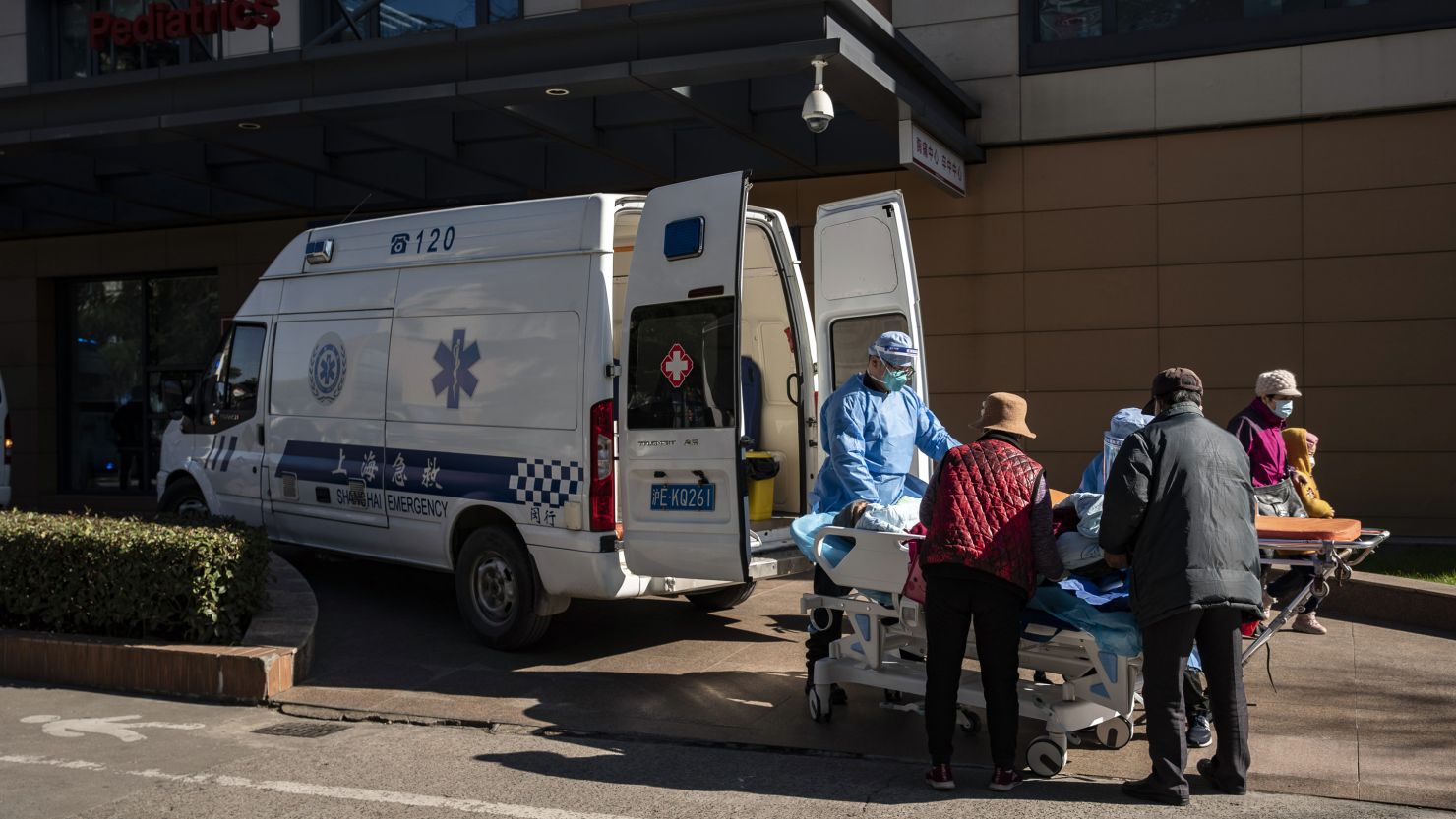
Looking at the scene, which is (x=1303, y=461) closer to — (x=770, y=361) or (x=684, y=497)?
(x=770, y=361)

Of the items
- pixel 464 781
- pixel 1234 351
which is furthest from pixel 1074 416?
pixel 464 781

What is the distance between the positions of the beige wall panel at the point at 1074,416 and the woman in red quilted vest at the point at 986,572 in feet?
22.8

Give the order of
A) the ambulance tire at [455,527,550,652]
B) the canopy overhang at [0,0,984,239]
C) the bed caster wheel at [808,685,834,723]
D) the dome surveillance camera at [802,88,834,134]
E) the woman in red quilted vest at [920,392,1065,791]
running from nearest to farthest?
the woman in red quilted vest at [920,392,1065,791] < the bed caster wheel at [808,685,834,723] < the ambulance tire at [455,527,550,652] < the dome surveillance camera at [802,88,834,134] < the canopy overhang at [0,0,984,239]

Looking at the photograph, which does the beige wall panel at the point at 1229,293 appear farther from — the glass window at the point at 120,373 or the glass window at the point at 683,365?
the glass window at the point at 120,373

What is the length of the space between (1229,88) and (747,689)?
25.1 feet

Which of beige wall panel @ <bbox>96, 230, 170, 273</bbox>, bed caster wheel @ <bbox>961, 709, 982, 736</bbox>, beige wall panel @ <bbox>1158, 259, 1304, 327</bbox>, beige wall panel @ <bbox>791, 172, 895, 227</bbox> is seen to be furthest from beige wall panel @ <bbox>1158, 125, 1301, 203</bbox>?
beige wall panel @ <bbox>96, 230, 170, 273</bbox>

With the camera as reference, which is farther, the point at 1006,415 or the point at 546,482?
the point at 546,482

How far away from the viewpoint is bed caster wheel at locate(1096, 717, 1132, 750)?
216 inches

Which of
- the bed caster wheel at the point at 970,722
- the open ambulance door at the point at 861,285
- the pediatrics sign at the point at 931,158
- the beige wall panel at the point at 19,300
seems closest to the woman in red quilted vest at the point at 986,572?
the bed caster wheel at the point at 970,722

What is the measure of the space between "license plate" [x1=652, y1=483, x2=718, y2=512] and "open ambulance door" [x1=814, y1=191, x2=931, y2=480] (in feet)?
4.66

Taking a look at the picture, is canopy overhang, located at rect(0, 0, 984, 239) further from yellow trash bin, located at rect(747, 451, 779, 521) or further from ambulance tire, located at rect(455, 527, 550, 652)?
ambulance tire, located at rect(455, 527, 550, 652)

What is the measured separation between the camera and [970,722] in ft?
19.6

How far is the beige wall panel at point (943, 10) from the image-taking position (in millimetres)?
12195

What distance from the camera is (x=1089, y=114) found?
11836 mm
